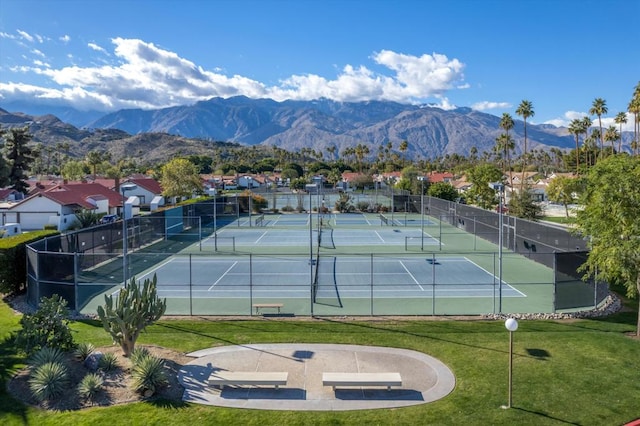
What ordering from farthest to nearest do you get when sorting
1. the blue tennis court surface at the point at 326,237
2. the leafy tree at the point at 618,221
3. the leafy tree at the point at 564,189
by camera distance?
the leafy tree at the point at 564,189
the blue tennis court surface at the point at 326,237
the leafy tree at the point at 618,221

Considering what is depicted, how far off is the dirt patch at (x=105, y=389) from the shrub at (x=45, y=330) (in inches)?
23.7

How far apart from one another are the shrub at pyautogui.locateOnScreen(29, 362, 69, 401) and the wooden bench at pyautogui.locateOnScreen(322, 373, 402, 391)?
6.80m

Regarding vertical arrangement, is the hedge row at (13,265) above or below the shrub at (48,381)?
above

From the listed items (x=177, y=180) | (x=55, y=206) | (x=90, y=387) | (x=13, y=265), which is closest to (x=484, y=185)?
(x=177, y=180)

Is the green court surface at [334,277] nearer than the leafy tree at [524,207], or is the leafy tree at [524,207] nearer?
the green court surface at [334,277]

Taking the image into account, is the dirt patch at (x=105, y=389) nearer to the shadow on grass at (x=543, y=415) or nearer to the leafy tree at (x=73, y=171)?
the shadow on grass at (x=543, y=415)

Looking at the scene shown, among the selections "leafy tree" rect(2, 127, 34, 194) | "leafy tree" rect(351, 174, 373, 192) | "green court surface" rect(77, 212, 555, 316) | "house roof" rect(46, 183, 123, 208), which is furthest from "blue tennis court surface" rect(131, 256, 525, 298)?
"leafy tree" rect(351, 174, 373, 192)

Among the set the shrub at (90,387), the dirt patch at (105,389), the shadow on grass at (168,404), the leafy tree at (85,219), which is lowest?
the shadow on grass at (168,404)

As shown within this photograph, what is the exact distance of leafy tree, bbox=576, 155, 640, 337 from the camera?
57.9ft

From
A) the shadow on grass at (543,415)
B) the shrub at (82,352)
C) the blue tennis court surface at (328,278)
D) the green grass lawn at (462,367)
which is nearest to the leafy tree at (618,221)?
the green grass lawn at (462,367)

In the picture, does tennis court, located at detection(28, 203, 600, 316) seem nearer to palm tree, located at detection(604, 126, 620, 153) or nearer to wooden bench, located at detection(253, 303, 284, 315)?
wooden bench, located at detection(253, 303, 284, 315)

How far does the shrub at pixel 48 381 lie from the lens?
12766 mm

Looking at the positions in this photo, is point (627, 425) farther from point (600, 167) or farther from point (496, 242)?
point (496, 242)

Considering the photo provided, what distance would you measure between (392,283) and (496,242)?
17.9 m
